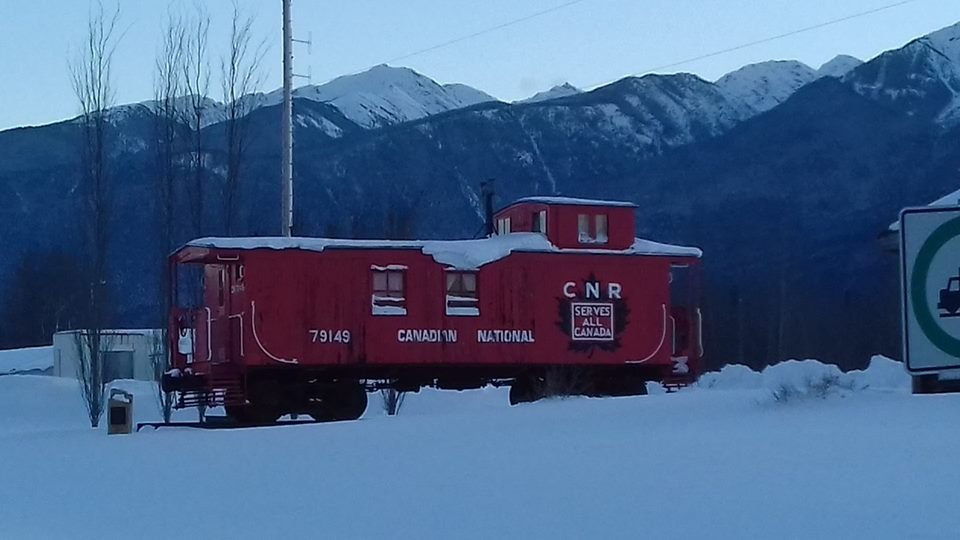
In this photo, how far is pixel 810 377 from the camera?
15.7 meters

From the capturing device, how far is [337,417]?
2138 centimetres

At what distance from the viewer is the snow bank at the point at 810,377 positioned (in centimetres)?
1517

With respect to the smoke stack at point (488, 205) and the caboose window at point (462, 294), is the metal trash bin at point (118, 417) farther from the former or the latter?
the smoke stack at point (488, 205)

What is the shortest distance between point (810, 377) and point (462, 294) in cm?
763

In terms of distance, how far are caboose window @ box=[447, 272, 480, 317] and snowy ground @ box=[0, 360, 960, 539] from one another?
20.1 feet

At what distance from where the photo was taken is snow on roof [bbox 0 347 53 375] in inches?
1948

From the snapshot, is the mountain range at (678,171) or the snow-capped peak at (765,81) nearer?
the mountain range at (678,171)

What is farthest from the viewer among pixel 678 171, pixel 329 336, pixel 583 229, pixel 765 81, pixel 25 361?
pixel 765 81

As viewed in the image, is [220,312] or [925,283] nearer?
[925,283]

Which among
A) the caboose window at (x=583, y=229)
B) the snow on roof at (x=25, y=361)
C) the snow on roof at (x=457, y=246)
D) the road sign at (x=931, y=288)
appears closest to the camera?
the road sign at (x=931, y=288)

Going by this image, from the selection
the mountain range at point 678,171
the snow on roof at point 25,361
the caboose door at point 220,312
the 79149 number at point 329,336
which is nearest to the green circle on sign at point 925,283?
the 79149 number at point 329,336

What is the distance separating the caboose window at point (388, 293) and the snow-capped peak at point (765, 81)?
136 m

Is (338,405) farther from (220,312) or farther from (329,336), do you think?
(220,312)

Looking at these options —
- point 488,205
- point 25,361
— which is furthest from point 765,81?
point 488,205
